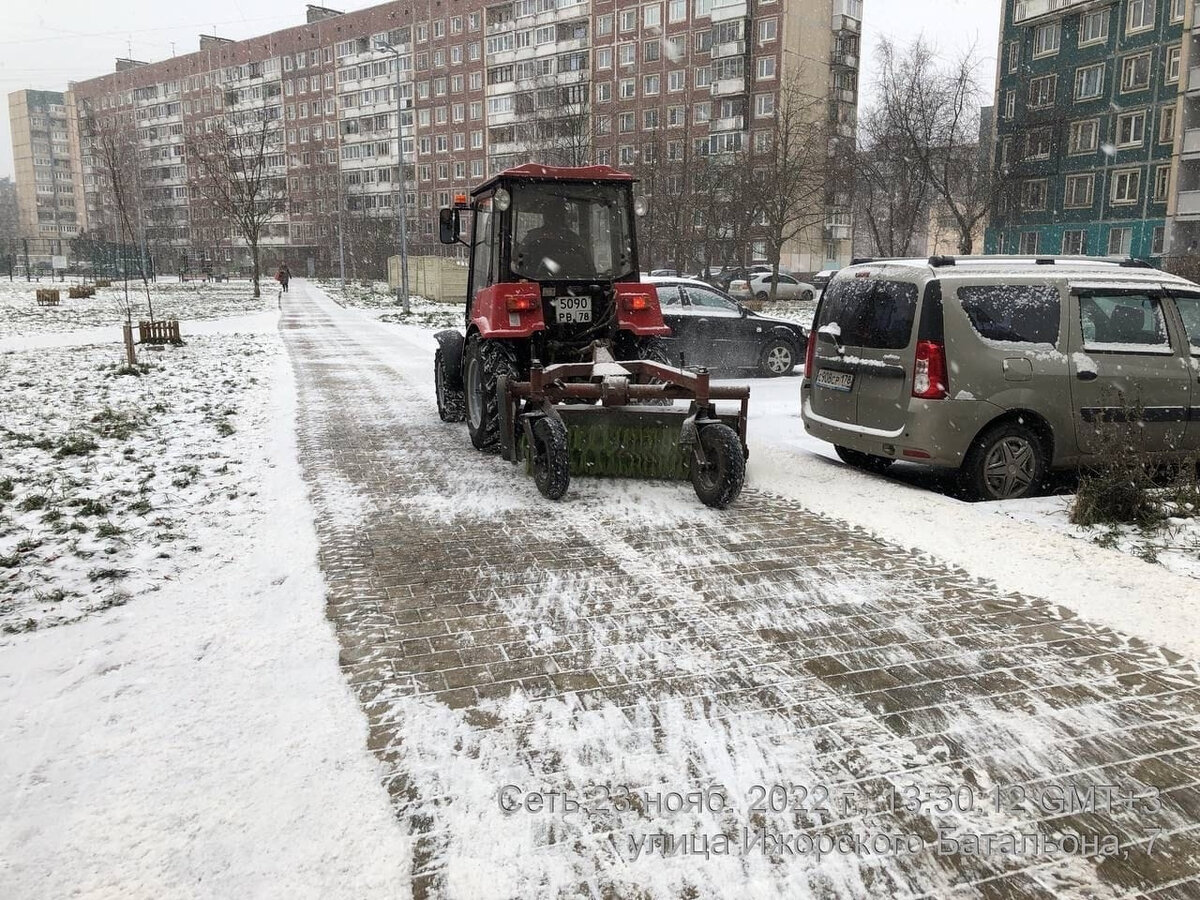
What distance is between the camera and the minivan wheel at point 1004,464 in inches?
263

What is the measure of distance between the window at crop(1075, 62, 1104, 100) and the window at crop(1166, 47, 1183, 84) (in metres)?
3.20

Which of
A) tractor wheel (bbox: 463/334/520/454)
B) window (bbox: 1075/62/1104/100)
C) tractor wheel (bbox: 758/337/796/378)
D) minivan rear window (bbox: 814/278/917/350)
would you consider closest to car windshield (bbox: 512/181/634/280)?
tractor wheel (bbox: 463/334/520/454)

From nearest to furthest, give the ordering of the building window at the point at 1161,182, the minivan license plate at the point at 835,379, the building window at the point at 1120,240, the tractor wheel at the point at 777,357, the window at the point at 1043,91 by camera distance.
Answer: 1. the minivan license plate at the point at 835,379
2. the tractor wheel at the point at 777,357
3. the building window at the point at 1161,182
4. the building window at the point at 1120,240
5. the window at the point at 1043,91

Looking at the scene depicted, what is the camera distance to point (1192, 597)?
4.66m

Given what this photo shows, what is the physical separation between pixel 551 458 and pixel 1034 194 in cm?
5055

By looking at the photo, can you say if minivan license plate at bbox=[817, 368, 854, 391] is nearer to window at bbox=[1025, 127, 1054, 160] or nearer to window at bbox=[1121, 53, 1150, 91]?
window at bbox=[1121, 53, 1150, 91]

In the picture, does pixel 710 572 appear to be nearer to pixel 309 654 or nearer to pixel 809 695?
pixel 809 695

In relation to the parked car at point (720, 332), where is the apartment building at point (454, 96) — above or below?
above

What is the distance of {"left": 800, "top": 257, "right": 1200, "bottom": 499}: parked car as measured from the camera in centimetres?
659

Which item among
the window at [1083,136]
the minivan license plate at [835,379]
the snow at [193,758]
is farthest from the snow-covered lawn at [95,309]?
the window at [1083,136]

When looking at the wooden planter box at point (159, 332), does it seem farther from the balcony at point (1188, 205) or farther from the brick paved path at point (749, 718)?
the balcony at point (1188, 205)

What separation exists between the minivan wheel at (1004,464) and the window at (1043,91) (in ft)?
162

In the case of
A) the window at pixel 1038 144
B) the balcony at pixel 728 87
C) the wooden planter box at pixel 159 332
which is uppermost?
the balcony at pixel 728 87

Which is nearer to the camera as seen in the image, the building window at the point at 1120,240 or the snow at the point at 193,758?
the snow at the point at 193,758
